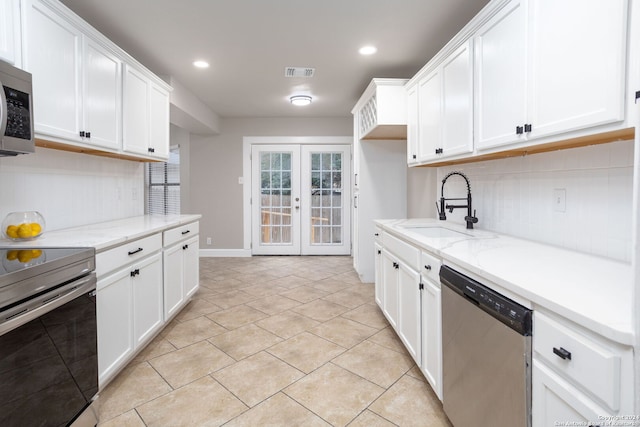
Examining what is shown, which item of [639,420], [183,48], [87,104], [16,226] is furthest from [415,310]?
[183,48]

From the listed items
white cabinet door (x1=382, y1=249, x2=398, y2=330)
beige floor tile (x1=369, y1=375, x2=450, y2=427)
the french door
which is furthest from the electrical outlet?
the french door

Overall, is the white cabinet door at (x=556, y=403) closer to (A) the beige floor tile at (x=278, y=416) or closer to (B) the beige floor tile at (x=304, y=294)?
(A) the beige floor tile at (x=278, y=416)

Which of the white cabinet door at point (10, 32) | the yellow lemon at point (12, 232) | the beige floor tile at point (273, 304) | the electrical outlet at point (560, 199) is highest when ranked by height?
the white cabinet door at point (10, 32)

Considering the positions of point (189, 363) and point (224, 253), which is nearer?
point (189, 363)

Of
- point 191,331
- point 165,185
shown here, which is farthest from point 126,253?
point 165,185

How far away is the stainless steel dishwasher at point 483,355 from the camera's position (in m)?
1.05

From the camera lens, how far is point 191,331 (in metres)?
2.79

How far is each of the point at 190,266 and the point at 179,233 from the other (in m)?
0.47

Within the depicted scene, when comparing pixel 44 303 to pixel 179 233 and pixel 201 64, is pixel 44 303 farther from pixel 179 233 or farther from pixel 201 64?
pixel 201 64

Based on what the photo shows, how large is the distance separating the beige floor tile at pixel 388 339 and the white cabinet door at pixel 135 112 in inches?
97.8

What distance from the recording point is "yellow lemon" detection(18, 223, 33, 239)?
5.97ft

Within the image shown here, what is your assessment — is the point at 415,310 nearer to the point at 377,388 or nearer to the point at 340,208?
the point at 377,388

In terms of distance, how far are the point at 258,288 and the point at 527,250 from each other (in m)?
3.07

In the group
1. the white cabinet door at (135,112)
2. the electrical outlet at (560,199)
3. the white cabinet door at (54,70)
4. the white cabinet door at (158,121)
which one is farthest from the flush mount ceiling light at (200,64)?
the electrical outlet at (560,199)
